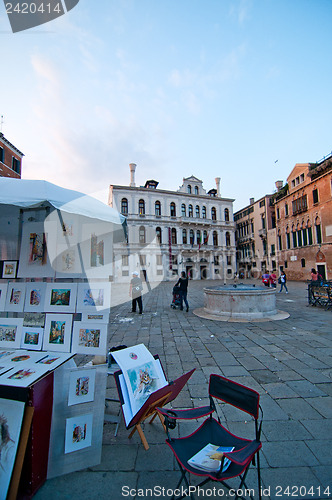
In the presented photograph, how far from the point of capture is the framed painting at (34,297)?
105 inches

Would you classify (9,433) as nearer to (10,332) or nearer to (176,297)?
(10,332)

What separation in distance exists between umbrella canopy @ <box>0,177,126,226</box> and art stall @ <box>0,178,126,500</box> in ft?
0.03

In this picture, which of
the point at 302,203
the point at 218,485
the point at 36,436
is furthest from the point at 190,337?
the point at 302,203

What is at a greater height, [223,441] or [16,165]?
[16,165]

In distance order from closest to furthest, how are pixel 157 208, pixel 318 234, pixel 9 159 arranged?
pixel 9 159 → pixel 318 234 → pixel 157 208

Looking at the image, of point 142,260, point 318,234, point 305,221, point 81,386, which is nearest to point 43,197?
point 81,386

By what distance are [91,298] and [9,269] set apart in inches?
45.5

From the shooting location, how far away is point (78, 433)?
2070 mm

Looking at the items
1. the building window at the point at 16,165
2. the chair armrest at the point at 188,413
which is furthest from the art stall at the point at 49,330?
the building window at the point at 16,165

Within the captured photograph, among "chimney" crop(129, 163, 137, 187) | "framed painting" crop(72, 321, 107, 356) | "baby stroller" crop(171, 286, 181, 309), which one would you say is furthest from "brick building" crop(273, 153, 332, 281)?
"framed painting" crop(72, 321, 107, 356)

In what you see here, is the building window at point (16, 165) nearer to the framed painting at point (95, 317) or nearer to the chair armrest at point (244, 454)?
the framed painting at point (95, 317)

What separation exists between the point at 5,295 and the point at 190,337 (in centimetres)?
424

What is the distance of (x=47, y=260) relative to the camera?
9.40 feet

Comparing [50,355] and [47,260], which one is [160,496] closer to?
[50,355]
